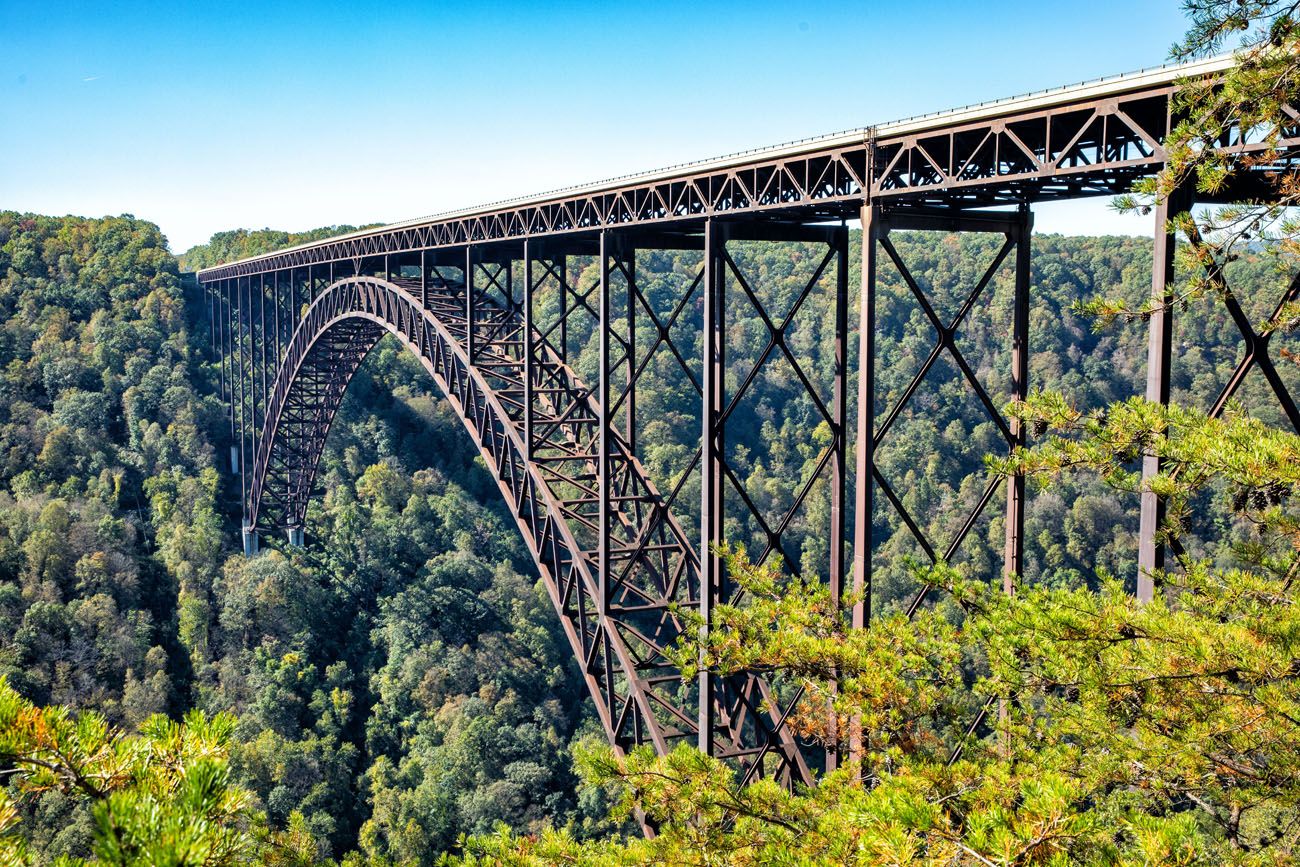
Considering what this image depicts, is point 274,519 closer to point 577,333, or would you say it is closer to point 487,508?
point 487,508

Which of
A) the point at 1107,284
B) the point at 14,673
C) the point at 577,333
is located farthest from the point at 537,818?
the point at 1107,284

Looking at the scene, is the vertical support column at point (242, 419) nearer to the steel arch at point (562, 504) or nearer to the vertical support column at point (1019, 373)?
the steel arch at point (562, 504)

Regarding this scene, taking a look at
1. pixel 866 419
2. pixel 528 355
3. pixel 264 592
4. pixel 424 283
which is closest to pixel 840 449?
pixel 866 419

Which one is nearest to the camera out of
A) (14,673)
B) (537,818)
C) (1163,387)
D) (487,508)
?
(1163,387)

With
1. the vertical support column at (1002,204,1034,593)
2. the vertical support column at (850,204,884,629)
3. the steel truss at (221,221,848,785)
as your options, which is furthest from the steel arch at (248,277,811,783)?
the vertical support column at (1002,204,1034,593)

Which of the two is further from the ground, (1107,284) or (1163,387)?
(1107,284)

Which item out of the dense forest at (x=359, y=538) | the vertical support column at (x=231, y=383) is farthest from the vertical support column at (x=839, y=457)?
the vertical support column at (x=231, y=383)
